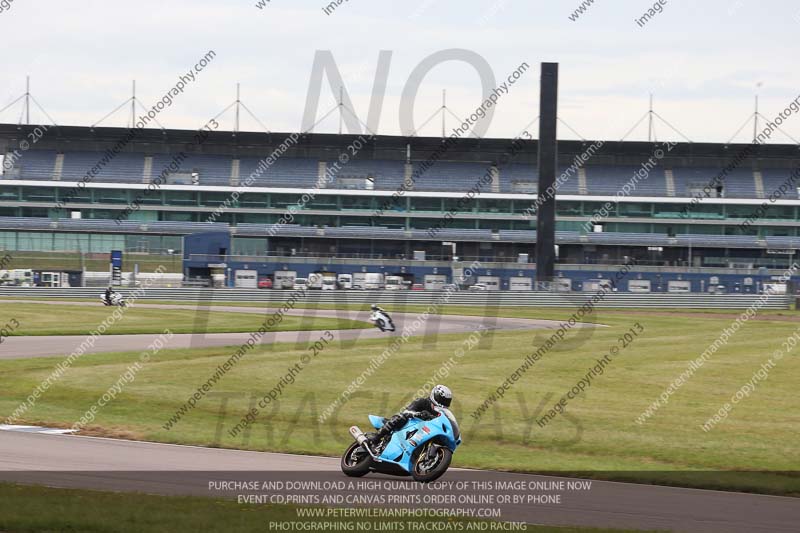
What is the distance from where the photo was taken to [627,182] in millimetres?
96312

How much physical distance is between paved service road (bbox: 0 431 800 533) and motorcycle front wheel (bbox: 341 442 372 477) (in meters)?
0.16

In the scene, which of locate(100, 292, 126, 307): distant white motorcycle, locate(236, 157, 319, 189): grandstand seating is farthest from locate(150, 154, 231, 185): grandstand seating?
locate(100, 292, 126, 307): distant white motorcycle

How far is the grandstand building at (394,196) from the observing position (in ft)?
297

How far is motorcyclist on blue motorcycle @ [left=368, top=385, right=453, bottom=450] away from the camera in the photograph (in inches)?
508

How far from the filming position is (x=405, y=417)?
1291cm

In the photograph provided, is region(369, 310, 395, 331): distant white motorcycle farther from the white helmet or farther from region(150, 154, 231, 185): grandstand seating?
region(150, 154, 231, 185): grandstand seating

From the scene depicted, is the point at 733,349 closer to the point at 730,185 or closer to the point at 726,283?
the point at 726,283

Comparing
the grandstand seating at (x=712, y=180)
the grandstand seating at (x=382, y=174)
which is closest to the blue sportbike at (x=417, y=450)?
the grandstand seating at (x=382, y=174)

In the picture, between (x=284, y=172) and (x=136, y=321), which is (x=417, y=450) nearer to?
(x=136, y=321)

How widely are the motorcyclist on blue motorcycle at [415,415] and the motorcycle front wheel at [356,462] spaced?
22 centimetres

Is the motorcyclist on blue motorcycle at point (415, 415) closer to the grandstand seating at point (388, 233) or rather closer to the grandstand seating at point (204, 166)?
the grandstand seating at point (388, 233)

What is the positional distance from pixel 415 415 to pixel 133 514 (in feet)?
13.8

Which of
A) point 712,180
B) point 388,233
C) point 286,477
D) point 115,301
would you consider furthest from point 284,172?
point 286,477

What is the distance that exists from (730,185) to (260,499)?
92.8 metres
